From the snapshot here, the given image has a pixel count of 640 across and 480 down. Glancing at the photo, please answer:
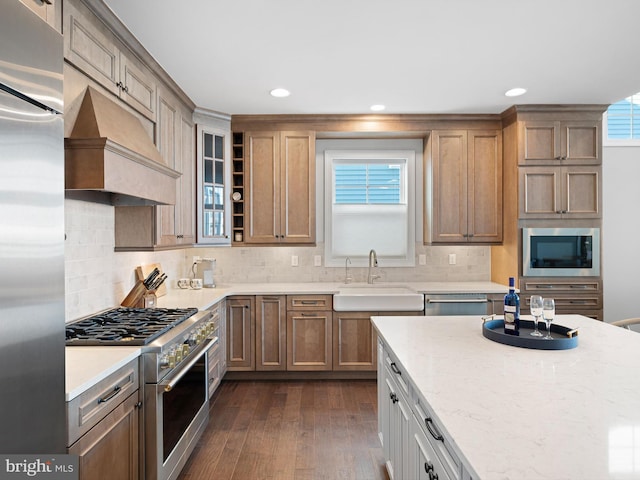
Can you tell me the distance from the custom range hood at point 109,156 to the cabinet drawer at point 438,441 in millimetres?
1597

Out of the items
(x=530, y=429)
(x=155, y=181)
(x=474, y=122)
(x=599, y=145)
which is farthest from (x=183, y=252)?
(x=599, y=145)

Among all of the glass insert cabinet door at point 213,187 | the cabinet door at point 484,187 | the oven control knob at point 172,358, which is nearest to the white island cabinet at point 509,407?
the oven control knob at point 172,358

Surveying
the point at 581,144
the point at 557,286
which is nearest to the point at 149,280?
the point at 557,286

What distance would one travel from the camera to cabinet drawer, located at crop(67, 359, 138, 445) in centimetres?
140

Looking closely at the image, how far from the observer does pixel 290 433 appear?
288cm

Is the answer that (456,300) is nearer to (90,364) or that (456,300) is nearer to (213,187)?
(213,187)

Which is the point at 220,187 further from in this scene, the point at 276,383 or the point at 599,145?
the point at 599,145

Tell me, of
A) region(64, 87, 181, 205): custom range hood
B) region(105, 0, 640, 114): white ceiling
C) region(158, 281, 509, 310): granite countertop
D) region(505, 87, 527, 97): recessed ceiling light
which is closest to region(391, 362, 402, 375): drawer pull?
region(64, 87, 181, 205): custom range hood

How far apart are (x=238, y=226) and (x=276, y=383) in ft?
5.28

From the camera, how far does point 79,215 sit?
2467mm

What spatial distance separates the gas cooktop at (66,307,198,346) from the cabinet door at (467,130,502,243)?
2.82 metres

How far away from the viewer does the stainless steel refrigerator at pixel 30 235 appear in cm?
99

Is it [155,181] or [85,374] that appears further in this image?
[155,181]

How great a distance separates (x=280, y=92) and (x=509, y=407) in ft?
9.58
